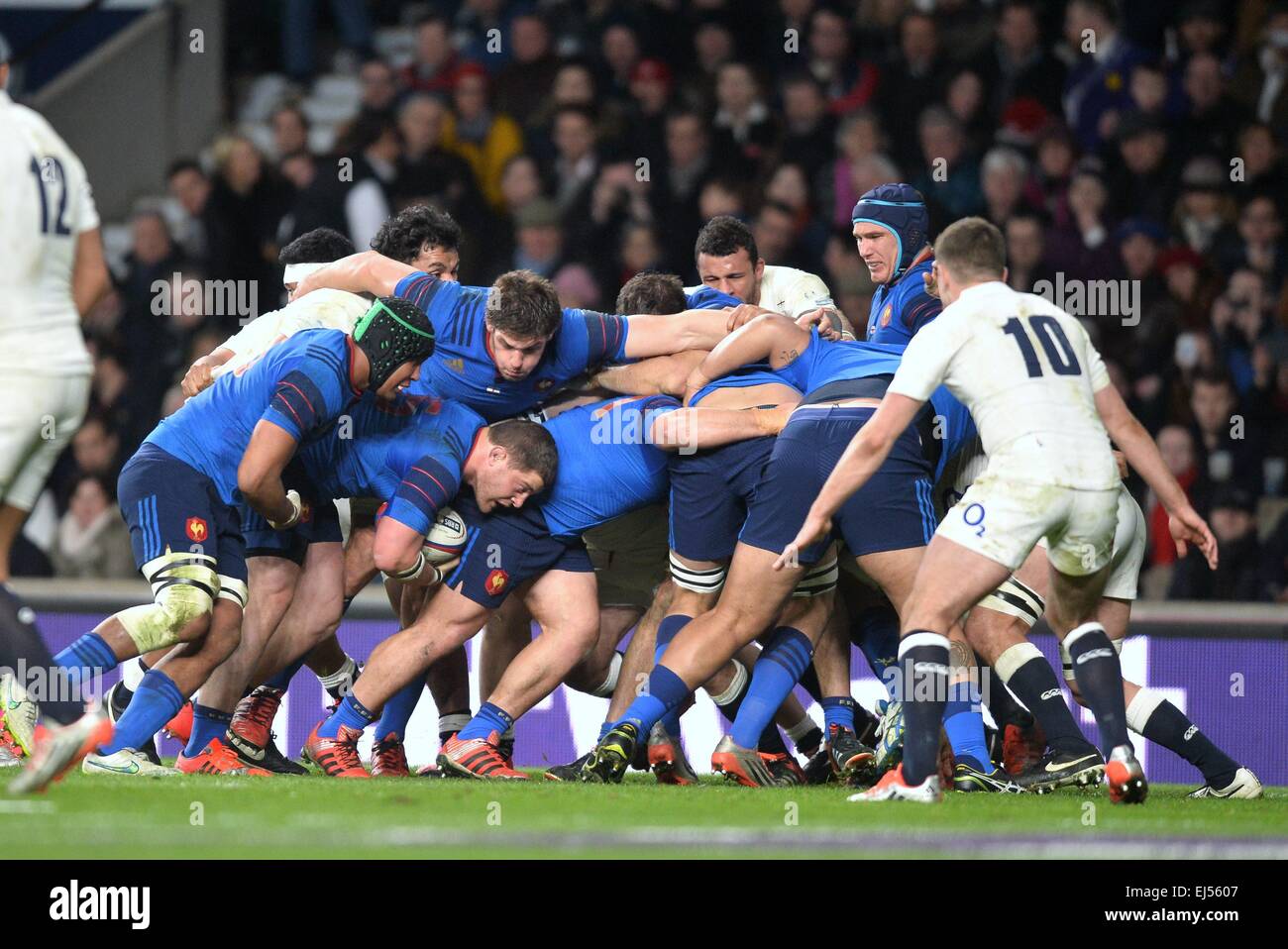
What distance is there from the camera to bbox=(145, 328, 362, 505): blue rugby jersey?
670cm

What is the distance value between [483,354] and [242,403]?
3.35 ft

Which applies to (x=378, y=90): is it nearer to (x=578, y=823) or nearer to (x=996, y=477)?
(x=996, y=477)

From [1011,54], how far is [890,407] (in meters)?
7.02

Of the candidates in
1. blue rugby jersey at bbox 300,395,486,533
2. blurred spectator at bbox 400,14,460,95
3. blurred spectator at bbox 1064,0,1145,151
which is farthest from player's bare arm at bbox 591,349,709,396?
blurred spectator at bbox 400,14,460,95

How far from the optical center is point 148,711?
6.68m

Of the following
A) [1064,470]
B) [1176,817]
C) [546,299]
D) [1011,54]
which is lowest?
[1176,817]

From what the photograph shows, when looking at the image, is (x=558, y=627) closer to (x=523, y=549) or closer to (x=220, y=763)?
(x=523, y=549)

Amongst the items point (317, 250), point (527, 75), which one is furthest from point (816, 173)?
point (317, 250)

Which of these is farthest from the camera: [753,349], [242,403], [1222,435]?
[1222,435]

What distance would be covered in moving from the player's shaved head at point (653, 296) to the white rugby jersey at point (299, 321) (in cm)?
112

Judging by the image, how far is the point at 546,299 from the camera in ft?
23.4

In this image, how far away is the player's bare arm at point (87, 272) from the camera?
601 cm

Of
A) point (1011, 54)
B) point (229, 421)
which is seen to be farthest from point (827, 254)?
point (229, 421)

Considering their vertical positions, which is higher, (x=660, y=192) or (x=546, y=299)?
(x=660, y=192)
